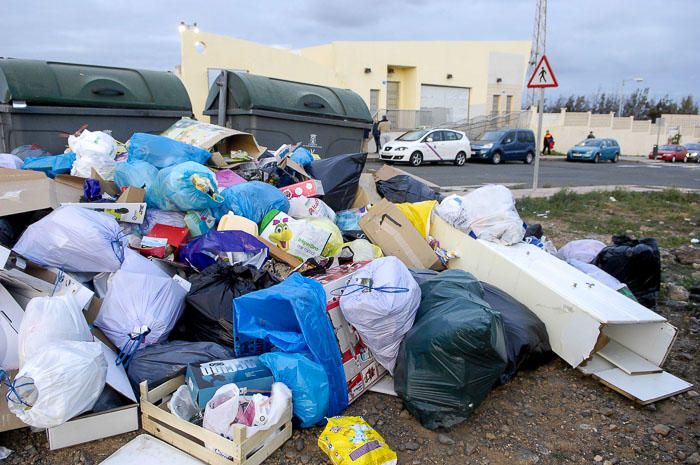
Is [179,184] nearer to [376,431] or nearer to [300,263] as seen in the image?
[300,263]

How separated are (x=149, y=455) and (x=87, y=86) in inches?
174

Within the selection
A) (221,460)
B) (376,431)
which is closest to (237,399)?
(221,460)

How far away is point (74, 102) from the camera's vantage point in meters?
5.18

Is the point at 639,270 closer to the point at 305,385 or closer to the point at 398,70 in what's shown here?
Answer: the point at 305,385

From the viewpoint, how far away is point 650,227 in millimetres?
6469

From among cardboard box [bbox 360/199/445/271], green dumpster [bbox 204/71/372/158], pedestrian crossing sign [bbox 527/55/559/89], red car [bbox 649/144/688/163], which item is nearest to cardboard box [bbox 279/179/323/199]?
cardboard box [bbox 360/199/445/271]

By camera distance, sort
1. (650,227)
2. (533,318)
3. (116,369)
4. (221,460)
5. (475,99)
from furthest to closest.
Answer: (475,99), (650,227), (533,318), (116,369), (221,460)

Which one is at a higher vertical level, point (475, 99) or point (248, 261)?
point (475, 99)

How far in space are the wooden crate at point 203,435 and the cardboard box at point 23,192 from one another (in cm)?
155

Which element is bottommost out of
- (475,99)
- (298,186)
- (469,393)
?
(469,393)

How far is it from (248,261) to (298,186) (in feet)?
3.87

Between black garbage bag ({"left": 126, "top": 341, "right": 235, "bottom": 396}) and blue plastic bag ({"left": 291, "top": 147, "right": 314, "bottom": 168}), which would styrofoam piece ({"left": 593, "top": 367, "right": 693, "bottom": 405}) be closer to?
black garbage bag ({"left": 126, "top": 341, "right": 235, "bottom": 396})

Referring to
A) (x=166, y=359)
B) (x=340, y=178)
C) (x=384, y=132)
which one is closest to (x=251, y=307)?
(x=166, y=359)

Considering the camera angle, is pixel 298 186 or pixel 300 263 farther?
pixel 298 186
